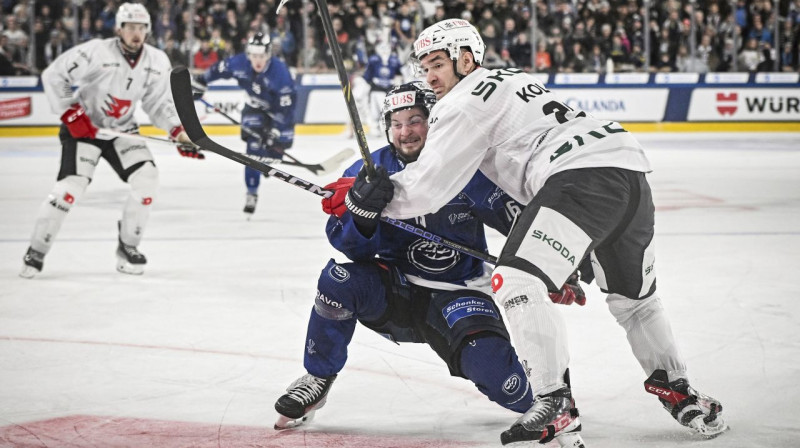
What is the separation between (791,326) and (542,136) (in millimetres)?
1934

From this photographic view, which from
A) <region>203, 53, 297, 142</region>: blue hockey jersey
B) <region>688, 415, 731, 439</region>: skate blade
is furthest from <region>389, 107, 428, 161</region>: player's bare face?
<region>203, 53, 297, 142</region>: blue hockey jersey

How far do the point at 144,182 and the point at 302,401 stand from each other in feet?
9.57

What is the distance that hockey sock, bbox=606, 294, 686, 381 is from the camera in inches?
111

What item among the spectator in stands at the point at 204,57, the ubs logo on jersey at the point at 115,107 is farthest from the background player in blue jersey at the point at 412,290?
the spectator in stands at the point at 204,57

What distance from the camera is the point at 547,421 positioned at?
2.32 meters

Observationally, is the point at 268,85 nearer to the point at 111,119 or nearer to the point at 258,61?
the point at 258,61

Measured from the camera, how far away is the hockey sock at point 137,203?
549 centimetres

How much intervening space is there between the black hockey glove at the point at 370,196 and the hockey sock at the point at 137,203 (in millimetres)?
3052

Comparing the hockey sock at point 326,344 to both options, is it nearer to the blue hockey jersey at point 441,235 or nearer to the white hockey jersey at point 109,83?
the blue hockey jersey at point 441,235

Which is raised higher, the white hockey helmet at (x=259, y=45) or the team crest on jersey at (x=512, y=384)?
the team crest on jersey at (x=512, y=384)

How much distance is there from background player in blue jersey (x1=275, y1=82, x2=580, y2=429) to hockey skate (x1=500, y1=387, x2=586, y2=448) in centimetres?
41

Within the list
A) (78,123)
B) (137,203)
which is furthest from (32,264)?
(78,123)

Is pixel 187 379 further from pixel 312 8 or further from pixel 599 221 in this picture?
pixel 312 8

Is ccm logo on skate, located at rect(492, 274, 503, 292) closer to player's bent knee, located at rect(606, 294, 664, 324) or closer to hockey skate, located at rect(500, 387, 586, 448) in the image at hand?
hockey skate, located at rect(500, 387, 586, 448)
